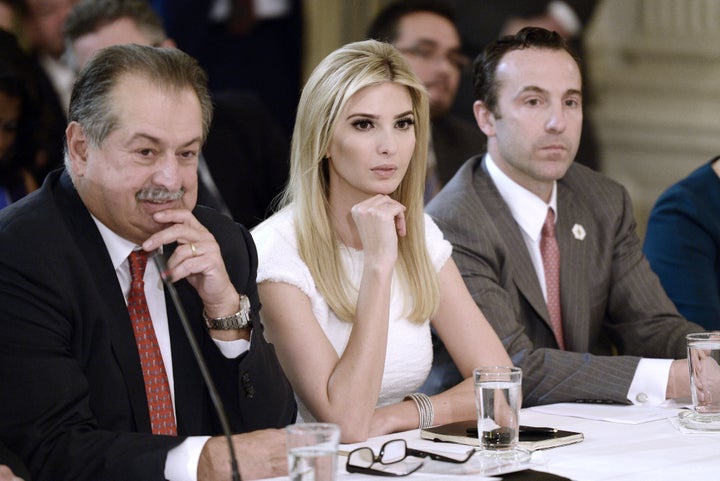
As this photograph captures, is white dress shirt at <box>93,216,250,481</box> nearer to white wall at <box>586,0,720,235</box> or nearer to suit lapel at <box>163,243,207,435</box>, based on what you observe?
suit lapel at <box>163,243,207,435</box>

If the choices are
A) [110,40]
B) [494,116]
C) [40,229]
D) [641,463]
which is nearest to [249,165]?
[110,40]

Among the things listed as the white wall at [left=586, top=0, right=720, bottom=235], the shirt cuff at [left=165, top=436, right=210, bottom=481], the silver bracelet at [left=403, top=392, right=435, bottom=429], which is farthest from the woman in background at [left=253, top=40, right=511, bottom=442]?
the white wall at [left=586, top=0, right=720, bottom=235]

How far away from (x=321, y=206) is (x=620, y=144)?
103 inches

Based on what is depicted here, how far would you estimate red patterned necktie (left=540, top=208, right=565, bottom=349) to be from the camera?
10.2 feet

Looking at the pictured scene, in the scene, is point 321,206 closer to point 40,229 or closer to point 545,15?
point 40,229

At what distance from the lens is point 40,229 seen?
2.08 m

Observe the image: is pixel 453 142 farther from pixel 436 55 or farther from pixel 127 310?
pixel 127 310

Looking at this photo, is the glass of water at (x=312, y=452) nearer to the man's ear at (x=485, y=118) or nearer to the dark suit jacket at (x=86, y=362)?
the dark suit jacket at (x=86, y=362)

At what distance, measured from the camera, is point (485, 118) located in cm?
341

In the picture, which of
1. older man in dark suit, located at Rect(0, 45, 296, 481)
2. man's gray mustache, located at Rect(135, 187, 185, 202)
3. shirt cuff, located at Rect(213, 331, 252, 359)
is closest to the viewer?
older man in dark suit, located at Rect(0, 45, 296, 481)

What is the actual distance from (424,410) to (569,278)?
915mm

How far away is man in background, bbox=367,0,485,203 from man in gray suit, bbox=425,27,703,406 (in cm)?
103

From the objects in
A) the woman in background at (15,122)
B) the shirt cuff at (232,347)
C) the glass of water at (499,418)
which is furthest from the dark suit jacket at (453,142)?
the glass of water at (499,418)

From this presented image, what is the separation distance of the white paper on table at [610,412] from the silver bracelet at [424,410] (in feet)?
0.75
